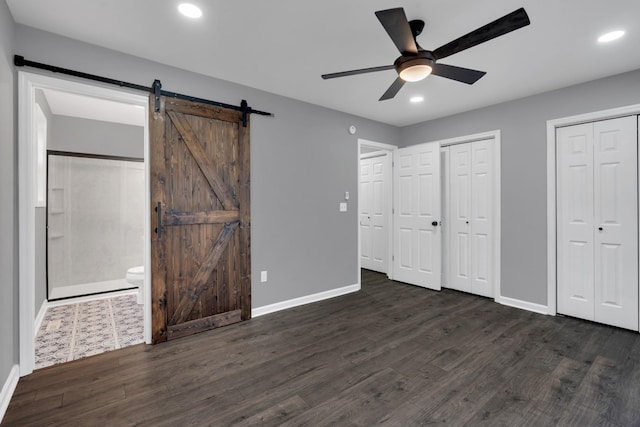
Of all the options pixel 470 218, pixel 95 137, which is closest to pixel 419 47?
pixel 470 218

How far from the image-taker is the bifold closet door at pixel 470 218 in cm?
409

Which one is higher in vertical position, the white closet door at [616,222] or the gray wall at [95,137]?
the gray wall at [95,137]

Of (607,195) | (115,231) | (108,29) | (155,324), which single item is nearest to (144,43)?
(108,29)

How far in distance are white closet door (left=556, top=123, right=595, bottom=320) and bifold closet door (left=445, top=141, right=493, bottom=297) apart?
757mm

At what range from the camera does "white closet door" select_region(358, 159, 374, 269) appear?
5.74 m

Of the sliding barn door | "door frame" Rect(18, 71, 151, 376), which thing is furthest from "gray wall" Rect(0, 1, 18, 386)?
the sliding barn door

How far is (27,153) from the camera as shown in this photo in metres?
2.24

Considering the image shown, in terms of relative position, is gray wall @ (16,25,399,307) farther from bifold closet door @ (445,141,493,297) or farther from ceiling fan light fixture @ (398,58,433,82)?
ceiling fan light fixture @ (398,58,433,82)

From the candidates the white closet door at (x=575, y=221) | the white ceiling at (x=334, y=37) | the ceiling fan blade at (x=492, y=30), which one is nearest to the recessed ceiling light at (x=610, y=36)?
the white ceiling at (x=334, y=37)

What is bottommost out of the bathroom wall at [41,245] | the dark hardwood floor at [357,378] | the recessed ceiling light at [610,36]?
the dark hardwood floor at [357,378]

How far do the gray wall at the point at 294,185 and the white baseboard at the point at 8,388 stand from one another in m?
1.89

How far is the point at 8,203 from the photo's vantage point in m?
2.04

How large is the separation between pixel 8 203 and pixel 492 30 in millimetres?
3171

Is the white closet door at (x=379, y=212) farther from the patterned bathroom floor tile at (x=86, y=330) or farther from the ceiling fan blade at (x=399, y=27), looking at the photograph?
the patterned bathroom floor tile at (x=86, y=330)
